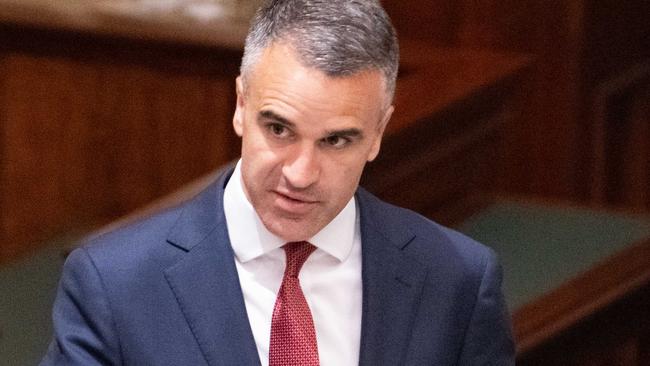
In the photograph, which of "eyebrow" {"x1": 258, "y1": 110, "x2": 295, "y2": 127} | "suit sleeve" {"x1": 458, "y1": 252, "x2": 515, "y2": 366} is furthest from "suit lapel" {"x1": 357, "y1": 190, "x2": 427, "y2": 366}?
"eyebrow" {"x1": 258, "y1": 110, "x2": 295, "y2": 127}

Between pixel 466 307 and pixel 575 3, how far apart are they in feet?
7.57

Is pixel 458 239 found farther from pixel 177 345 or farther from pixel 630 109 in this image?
pixel 630 109

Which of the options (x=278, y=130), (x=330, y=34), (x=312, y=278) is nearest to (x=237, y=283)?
(x=312, y=278)

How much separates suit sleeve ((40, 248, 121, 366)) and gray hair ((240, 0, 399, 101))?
0.36 metres

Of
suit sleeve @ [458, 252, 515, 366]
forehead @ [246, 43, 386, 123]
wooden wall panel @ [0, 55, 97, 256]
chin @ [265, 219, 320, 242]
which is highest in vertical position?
forehead @ [246, 43, 386, 123]

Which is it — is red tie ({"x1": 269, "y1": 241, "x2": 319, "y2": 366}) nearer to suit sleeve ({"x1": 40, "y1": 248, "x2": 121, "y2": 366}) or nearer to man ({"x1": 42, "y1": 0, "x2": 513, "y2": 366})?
man ({"x1": 42, "y1": 0, "x2": 513, "y2": 366})

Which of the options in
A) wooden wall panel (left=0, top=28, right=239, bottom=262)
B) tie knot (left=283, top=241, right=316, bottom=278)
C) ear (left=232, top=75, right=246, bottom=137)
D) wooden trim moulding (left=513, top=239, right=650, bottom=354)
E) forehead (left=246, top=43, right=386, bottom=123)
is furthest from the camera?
wooden wall panel (left=0, top=28, right=239, bottom=262)

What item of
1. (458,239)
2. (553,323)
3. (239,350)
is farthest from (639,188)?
(239,350)

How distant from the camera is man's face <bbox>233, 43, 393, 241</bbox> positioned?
2061 mm

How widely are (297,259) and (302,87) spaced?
33cm

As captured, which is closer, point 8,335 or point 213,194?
point 213,194

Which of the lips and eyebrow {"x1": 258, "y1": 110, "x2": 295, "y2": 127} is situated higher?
eyebrow {"x1": 258, "y1": 110, "x2": 295, "y2": 127}

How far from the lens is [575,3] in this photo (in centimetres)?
448

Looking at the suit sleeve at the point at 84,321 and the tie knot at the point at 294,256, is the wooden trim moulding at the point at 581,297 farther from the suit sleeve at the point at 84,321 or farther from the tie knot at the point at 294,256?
the suit sleeve at the point at 84,321
